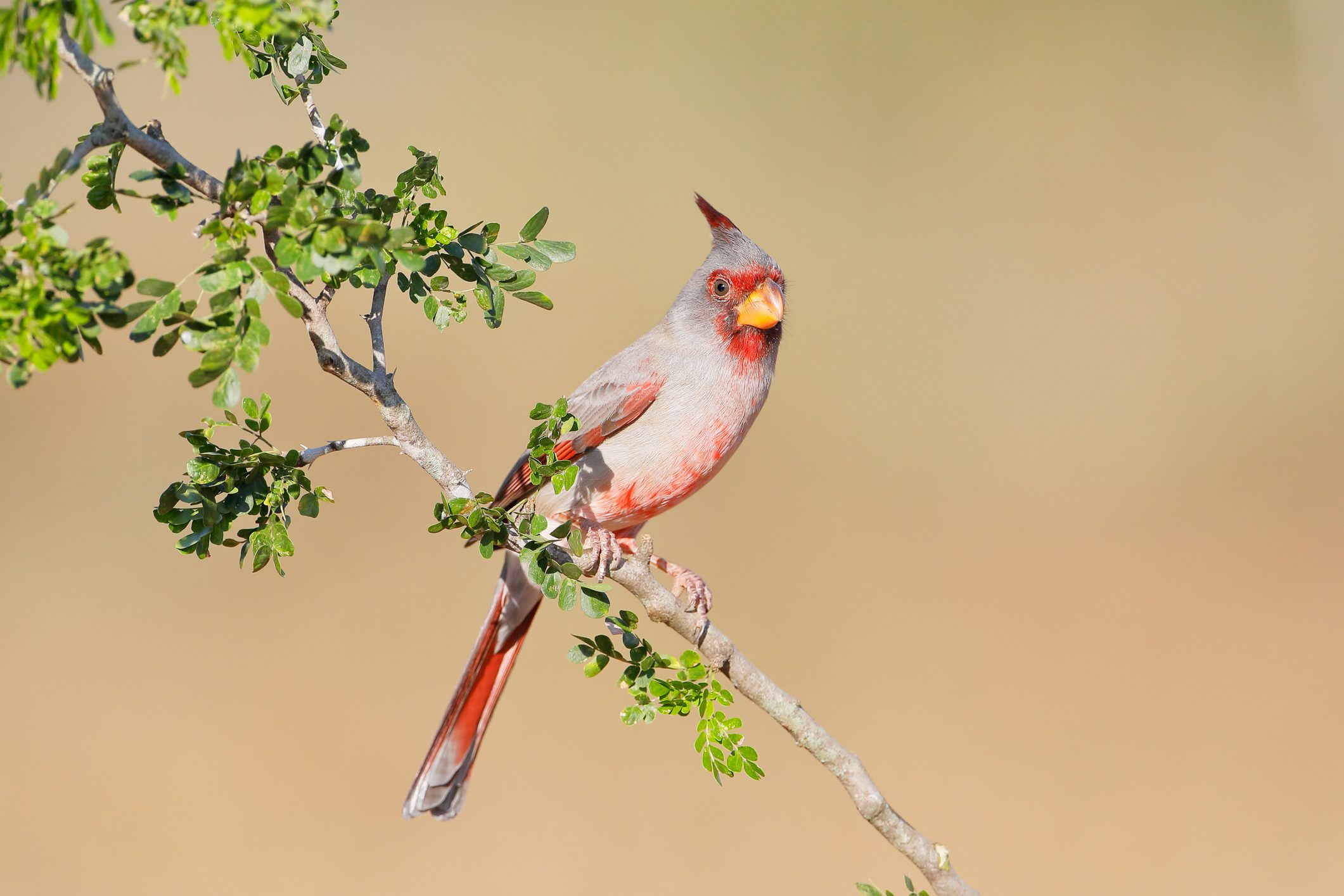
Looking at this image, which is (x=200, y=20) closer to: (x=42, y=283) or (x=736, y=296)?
(x=42, y=283)

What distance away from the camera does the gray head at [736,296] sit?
317 cm

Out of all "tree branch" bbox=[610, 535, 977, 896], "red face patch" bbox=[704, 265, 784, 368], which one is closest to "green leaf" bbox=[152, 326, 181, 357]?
"tree branch" bbox=[610, 535, 977, 896]

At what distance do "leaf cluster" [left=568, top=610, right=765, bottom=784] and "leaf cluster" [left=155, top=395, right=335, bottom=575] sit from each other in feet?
1.77

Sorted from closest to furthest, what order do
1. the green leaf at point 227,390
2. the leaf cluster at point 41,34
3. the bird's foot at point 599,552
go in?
1. the leaf cluster at point 41,34
2. the green leaf at point 227,390
3. the bird's foot at point 599,552

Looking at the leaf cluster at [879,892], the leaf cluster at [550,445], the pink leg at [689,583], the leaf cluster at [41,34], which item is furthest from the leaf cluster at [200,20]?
the pink leg at [689,583]

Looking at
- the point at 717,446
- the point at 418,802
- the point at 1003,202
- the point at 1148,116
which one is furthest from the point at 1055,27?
the point at 418,802

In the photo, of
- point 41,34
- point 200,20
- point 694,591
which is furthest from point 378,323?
point 694,591

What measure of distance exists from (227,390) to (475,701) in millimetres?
1858

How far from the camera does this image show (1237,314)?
9.28m

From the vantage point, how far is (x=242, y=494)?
73.2 inches

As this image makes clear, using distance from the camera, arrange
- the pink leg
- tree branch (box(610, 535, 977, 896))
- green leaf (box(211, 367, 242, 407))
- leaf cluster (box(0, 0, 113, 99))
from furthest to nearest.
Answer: the pink leg → tree branch (box(610, 535, 977, 896)) → green leaf (box(211, 367, 242, 407)) → leaf cluster (box(0, 0, 113, 99))

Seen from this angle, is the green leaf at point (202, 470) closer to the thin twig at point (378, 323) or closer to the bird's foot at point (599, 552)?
the thin twig at point (378, 323)

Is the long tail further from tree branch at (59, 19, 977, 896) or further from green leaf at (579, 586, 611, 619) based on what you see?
green leaf at (579, 586, 611, 619)

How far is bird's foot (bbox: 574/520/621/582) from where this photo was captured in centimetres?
225
